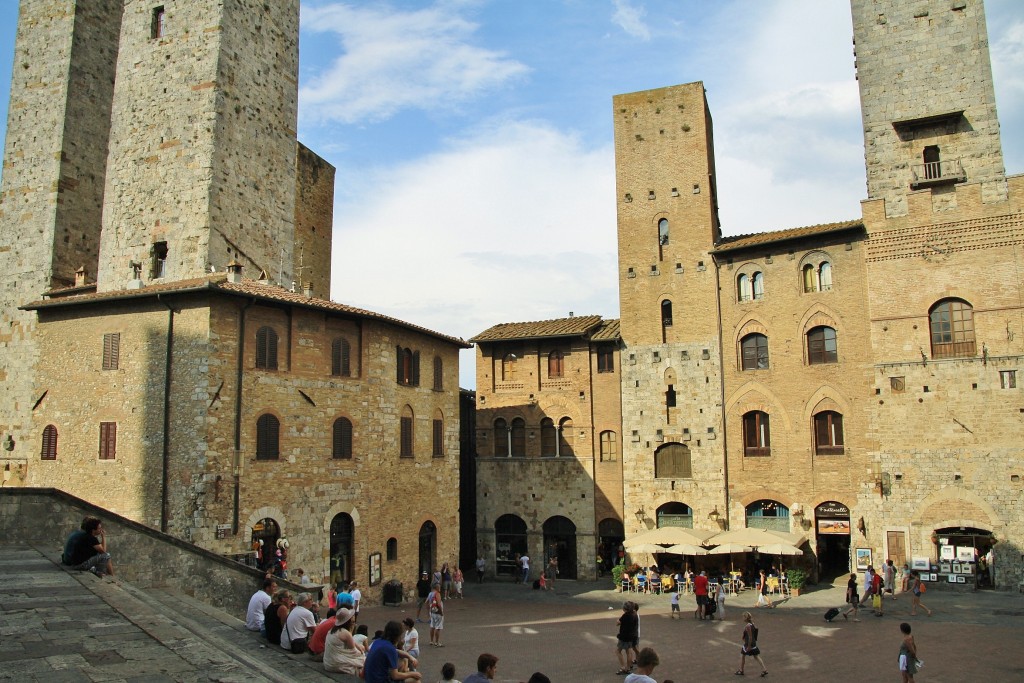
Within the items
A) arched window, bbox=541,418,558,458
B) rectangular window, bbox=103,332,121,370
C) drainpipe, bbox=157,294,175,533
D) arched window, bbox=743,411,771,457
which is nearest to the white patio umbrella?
arched window, bbox=743,411,771,457

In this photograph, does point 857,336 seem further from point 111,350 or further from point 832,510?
point 111,350

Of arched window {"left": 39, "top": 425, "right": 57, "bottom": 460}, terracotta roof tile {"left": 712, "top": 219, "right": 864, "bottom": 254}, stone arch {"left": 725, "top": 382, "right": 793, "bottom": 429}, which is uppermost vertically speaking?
terracotta roof tile {"left": 712, "top": 219, "right": 864, "bottom": 254}

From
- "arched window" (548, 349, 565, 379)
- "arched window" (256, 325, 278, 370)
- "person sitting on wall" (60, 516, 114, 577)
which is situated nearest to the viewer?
"person sitting on wall" (60, 516, 114, 577)

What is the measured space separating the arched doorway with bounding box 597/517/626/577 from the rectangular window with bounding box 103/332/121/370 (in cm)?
1851

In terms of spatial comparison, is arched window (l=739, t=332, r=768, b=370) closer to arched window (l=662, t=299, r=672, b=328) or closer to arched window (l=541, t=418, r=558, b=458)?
arched window (l=662, t=299, r=672, b=328)

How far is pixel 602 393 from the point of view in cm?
3141

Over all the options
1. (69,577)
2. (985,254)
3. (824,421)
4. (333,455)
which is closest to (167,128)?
(333,455)

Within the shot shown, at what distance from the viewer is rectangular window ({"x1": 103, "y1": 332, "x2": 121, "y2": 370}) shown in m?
21.0

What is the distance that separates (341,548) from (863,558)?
1674 cm

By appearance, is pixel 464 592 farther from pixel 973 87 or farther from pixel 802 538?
pixel 973 87

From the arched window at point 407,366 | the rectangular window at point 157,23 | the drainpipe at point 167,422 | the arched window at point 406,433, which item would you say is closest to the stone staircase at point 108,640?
the drainpipe at point 167,422

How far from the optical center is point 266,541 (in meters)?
20.8

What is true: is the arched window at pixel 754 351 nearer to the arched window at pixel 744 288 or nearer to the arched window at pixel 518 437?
the arched window at pixel 744 288

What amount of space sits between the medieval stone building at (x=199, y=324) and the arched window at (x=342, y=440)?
0.31 feet
